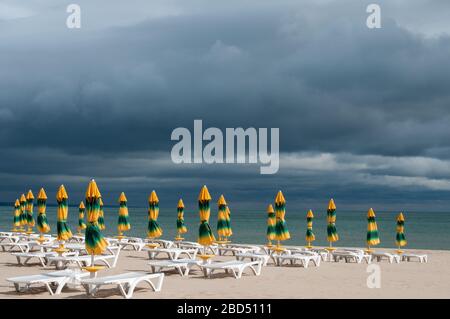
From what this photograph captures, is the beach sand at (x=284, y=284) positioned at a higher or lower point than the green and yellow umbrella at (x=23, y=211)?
lower

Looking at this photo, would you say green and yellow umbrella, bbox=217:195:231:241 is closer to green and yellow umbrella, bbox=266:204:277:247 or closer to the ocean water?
green and yellow umbrella, bbox=266:204:277:247

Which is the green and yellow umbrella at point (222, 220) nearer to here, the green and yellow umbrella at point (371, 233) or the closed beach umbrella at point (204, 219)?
the closed beach umbrella at point (204, 219)

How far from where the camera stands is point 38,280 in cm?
948

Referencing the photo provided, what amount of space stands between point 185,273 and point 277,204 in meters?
4.37

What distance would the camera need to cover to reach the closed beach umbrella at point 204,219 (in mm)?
12977

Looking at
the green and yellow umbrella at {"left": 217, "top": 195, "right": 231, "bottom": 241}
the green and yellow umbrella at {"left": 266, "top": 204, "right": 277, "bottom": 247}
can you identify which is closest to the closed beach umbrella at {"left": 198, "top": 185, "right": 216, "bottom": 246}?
the green and yellow umbrella at {"left": 217, "top": 195, "right": 231, "bottom": 241}

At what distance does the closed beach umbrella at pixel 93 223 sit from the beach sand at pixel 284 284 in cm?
89

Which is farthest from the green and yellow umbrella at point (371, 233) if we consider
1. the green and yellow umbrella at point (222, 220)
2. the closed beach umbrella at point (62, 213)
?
the closed beach umbrella at point (62, 213)

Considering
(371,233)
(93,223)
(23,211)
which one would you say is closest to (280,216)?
(371,233)

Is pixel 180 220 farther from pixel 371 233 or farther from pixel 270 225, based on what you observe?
pixel 371 233
